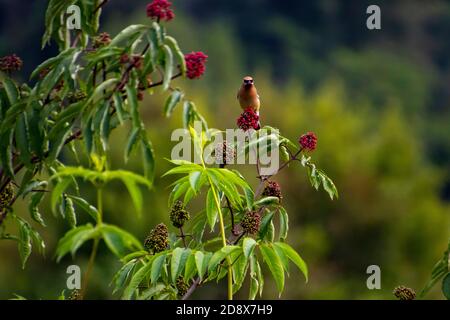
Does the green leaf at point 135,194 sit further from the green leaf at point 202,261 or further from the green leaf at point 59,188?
the green leaf at point 202,261

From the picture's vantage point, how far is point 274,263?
2.99 meters

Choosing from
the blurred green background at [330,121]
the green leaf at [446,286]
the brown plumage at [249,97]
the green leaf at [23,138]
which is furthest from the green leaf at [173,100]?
the brown plumage at [249,97]

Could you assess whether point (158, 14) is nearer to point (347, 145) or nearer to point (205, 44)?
point (347, 145)

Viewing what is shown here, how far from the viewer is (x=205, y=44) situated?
173 ft

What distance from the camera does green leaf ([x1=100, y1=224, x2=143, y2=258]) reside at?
2479 millimetres

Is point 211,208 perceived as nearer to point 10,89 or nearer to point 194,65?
point 194,65

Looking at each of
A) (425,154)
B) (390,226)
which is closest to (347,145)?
(390,226)

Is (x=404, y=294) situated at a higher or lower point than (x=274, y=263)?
lower

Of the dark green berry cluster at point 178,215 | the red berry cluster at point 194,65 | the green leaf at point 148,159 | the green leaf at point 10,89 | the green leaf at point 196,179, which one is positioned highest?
the red berry cluster at point 194,65

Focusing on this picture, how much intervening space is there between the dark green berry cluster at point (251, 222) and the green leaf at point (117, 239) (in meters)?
0.68

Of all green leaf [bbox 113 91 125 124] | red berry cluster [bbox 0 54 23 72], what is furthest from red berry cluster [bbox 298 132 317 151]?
red berry cluster [bbox 0 54 23 72]

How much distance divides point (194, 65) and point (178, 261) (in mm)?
583

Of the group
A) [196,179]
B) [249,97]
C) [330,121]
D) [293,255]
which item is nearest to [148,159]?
[196,179]

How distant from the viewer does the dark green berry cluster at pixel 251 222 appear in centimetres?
311
